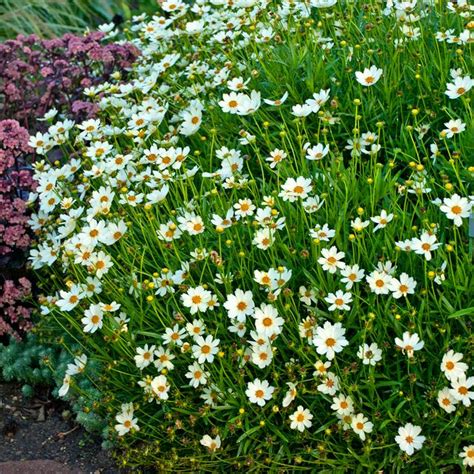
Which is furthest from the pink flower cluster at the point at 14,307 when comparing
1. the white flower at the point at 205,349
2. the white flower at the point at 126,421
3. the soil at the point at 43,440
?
the white flower at the point at 205,349

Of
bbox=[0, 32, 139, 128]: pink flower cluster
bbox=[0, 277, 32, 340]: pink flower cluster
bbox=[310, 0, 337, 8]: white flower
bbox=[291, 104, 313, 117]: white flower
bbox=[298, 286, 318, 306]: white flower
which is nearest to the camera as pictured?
bbox=[298, 286, 318, 306]: white flower

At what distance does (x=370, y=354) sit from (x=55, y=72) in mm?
2301

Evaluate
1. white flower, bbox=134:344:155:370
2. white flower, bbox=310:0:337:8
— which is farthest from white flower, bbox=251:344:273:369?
white flower, bbox=310:0:337:8

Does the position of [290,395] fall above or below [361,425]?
above

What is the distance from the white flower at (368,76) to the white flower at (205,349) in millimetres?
1171

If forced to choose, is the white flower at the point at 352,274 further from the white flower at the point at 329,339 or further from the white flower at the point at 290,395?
the white flower at the point at 290,395

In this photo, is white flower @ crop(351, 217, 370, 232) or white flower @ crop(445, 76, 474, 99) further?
white flower @ crop(445, 76, 474, 99)

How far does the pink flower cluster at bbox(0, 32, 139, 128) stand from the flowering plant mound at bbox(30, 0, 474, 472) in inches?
20.6

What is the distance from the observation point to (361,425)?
266 centimetres

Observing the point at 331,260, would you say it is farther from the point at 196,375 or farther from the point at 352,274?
the point at 196,375

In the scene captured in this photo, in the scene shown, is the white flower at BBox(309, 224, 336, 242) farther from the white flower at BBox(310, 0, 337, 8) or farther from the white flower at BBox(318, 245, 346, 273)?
the white flower at BBox(310, 0, 337, 8)

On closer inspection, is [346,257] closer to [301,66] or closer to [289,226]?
[289,226]

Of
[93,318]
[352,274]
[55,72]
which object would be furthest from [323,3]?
[93,318]

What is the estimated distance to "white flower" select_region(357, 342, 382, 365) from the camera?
8.61 ft
